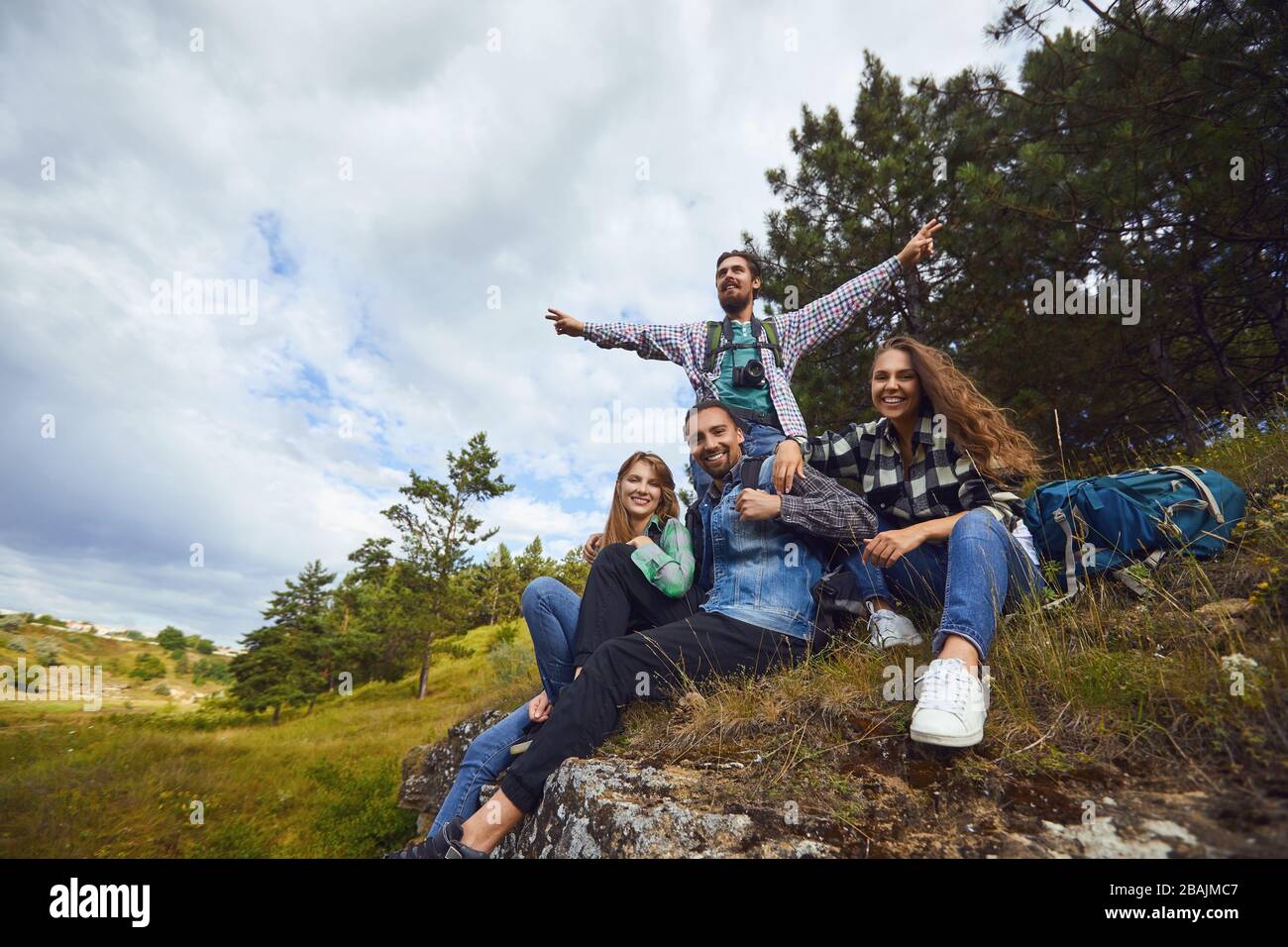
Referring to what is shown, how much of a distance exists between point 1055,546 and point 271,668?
26.5 meters

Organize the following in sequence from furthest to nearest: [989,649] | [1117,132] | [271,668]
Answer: [271,668], [1117,132], [989,649]

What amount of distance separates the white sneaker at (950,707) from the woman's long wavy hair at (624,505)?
1.98 metres

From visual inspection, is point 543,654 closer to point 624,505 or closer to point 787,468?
point 624,505

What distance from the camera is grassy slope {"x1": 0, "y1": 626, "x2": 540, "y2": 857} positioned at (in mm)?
8828

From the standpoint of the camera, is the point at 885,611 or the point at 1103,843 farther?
the point at 885,611

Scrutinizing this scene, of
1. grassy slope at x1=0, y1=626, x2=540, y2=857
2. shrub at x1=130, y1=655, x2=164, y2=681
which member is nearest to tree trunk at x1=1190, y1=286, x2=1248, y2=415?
grassy slope at x1=0, y1=626, x2=540, y2=857

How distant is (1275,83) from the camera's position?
4055 mm

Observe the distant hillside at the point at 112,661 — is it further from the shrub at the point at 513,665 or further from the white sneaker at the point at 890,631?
Answer: the white sneaker at the point at 890,631

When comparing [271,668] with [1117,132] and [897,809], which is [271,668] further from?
[1117,132]

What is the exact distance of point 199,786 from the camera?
1124 centimetres

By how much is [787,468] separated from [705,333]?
6.33 ft

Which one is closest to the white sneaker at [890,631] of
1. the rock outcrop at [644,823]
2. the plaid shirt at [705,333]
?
the rock outcrop at [644,823]
